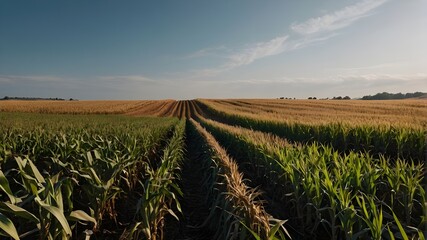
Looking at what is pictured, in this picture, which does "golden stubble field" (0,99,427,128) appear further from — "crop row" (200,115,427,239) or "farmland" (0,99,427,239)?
"crop row" (200,115,427,239)

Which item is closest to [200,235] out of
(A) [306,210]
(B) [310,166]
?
(A) [306,210]

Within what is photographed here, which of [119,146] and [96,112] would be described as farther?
[96,112]

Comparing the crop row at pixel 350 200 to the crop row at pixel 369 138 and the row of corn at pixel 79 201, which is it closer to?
the row of corn at pixel 79 201

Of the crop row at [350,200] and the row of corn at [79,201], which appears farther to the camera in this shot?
the crop row at [350,200]

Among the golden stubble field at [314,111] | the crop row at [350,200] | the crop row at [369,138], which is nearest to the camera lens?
the crop row at [350,200]

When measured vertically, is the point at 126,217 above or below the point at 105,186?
below

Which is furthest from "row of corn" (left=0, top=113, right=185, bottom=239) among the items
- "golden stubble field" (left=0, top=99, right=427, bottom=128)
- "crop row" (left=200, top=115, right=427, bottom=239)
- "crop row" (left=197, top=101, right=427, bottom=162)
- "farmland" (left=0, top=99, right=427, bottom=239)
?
"golden stubble field" (left=0, top=99, right=427, bottom=128)

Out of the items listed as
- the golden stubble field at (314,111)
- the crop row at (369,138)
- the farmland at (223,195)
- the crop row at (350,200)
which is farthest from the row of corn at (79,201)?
the golden stubble field at (314,111)

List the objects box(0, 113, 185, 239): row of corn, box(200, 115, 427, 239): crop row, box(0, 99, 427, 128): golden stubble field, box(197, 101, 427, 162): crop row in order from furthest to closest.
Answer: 1. box(0, 99, 427, 128): golden stubble field
2. box(197, 101, 427, 162): crop row
3. box(200, 115, 427, 239): crop row
4. box(0, 113, 185, 239): row of corn

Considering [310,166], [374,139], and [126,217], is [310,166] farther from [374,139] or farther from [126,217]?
[374,139]

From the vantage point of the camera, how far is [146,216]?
12.0 feet

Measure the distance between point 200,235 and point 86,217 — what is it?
7.20 feet

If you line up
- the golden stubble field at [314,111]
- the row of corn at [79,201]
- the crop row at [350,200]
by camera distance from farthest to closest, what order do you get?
the golden stubble field at [314,111], the crop row at [350,200], the row of corn at [79,201]

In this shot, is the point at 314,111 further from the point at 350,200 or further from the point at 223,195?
the point at 350,200
